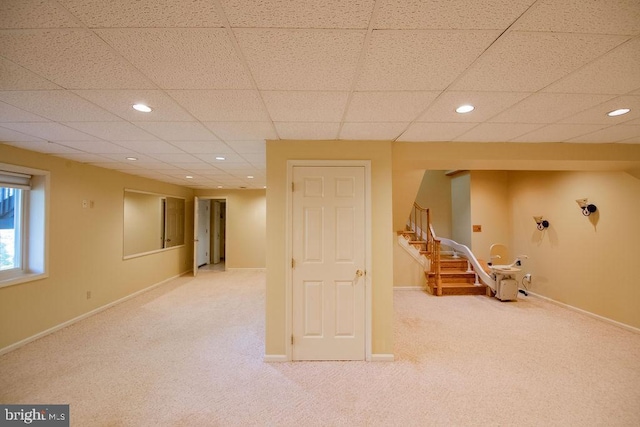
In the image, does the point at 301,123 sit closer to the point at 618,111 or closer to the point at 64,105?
the point at 64,105

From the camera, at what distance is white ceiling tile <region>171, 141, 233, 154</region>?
3018 millimetres

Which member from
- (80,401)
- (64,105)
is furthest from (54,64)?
(80,401)

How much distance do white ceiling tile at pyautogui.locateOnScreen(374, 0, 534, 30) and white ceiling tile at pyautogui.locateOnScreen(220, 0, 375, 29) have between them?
91mm

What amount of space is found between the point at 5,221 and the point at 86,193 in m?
1.00

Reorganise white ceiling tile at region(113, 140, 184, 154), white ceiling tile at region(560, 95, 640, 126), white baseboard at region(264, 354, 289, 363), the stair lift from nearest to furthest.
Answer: white ceiling tile at region(560, 95, 640, 126)
white baseboard at region(264, 354, 289, 363)
white ceiling tile at region(113, 140, 184, 154)
the stair lift

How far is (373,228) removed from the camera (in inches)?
115

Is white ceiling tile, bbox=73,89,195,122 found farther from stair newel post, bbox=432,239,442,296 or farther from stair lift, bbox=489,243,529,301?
stair lift, bbox=489,243,529,301

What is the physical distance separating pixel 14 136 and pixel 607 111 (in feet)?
18.0

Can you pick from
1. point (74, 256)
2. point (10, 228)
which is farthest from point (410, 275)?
point (10, 228)

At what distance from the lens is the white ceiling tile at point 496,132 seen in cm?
244

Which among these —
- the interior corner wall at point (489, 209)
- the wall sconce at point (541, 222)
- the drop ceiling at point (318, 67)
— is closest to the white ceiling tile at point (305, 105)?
the drop ceiling at point (318, 67)

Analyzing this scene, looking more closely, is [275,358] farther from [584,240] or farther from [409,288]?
[584,240]

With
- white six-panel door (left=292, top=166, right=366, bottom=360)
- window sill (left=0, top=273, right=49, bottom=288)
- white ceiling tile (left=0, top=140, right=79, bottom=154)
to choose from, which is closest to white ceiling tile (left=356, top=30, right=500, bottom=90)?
white six-panel door (left=292, top=166, right=366, bottom=360)

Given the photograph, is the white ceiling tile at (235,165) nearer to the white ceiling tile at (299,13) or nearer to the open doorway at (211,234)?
the white ceiling tile at (299,13)
